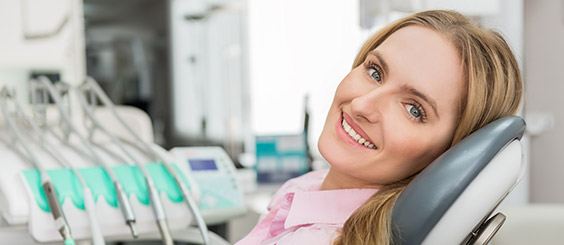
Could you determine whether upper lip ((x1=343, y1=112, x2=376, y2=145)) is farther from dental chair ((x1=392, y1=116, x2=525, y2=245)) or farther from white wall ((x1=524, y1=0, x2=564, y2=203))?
white wall ((x1=524, y1=0, x2=564, y2=203))

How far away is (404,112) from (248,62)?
2231mm

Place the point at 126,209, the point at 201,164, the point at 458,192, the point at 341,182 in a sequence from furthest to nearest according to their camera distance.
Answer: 1. the point at 201,164
2. the point at 126,209
3. the point at 341,182
4. the point at 458,192

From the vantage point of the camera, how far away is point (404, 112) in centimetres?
78

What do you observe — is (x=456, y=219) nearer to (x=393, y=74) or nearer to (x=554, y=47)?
(x=393, y=74)

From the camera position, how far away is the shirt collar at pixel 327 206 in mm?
819

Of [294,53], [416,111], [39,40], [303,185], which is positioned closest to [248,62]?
[294,53]

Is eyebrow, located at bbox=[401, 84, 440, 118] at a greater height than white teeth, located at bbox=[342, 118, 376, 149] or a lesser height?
greater

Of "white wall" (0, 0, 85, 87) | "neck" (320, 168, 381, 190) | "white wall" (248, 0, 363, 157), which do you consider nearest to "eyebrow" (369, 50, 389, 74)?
"neck" (320, 168, 381, 190)

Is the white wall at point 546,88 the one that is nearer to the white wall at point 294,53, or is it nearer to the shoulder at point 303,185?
the white wall at point 294,53

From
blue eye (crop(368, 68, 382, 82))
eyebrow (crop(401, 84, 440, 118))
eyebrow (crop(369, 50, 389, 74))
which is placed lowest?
eyebrow (crop(401, 84, 440, 118))

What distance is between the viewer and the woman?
764 millimetres

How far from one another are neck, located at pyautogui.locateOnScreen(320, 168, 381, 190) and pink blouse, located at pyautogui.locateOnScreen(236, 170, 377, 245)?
17 millimetres

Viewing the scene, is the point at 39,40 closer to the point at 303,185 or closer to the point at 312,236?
the point at 303,185

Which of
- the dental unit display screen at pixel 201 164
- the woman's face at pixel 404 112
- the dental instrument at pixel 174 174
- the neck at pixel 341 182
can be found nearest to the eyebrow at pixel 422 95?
the woman's face at pixel 404 112
